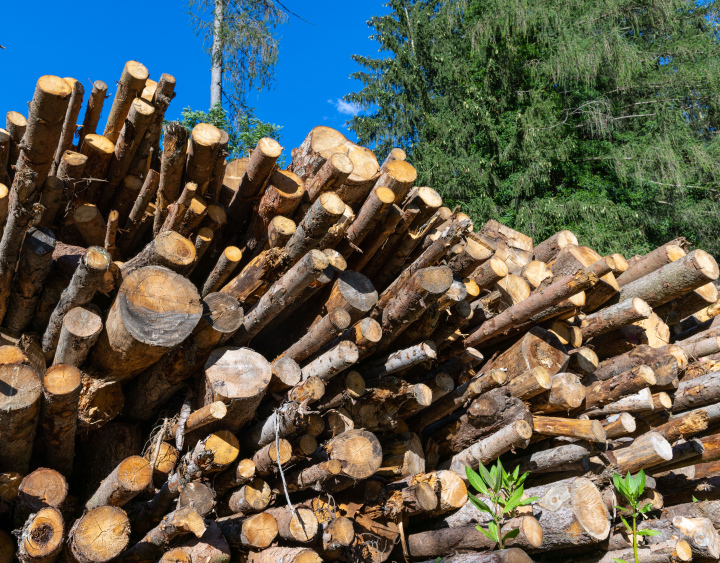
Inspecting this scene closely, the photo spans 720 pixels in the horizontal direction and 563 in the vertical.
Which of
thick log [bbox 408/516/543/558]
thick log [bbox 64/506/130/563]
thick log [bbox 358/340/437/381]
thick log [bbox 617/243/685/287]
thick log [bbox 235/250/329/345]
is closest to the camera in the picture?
thick log [bbox 64/506/130/563]

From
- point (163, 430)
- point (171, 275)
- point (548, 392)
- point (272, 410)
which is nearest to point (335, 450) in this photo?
point (272, 410)

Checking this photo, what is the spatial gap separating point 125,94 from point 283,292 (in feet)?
8.16

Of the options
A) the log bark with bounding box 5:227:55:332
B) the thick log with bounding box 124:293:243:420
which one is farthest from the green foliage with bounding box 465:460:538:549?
the log bark with bounding box 5:227:55:332

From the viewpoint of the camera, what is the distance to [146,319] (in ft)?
10.2

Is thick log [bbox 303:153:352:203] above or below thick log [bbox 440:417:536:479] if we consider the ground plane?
above

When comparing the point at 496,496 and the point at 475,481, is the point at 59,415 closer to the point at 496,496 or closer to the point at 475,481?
the point at 475,481

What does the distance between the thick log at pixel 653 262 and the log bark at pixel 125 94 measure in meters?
4.98

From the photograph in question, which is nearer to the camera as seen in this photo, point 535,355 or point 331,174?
point 331,174

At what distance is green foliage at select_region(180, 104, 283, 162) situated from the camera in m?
12.3

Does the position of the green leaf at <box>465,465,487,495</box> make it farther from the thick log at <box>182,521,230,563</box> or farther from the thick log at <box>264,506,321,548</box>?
the thick log at <box>182,521,230,563</box>

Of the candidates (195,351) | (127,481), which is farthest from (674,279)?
(127,481)

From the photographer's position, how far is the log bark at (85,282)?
3.07m

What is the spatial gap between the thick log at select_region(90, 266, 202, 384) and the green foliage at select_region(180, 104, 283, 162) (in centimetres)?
878

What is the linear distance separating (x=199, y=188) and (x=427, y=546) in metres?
3.05
